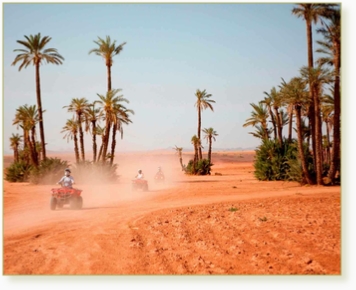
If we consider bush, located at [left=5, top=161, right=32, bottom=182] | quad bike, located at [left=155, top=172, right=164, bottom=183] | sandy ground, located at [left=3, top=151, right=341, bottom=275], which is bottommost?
sandy ground, located at [left=3, top=151, right=341, bottom=275]

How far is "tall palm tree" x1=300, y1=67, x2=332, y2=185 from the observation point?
12.1m

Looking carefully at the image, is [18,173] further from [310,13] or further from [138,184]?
[310,13]

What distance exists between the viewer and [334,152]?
48.0 feet

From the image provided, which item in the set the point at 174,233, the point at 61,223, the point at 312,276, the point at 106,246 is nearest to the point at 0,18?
the point at 61,223

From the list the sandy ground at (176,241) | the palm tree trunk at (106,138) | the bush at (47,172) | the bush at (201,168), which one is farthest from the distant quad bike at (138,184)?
the bush at (201,168)

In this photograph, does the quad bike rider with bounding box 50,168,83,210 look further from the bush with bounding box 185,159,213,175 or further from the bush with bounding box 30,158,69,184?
the bush with bounding box 185,159,213,175

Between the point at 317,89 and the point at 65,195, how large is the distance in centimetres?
1013

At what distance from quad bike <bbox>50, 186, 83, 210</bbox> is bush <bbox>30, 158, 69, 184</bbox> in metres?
8.94

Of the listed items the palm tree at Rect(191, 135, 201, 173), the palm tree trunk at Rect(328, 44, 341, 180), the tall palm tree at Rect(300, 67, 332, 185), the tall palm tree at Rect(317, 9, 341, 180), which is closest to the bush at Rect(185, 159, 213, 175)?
the palm tree at Rect(191, 135, 201, 173)

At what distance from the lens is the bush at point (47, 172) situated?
763 inches

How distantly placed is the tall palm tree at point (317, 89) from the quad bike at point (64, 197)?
8.73 meters

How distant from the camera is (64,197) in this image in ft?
35.7

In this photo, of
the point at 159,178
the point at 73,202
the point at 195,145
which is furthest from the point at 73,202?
the point at 195,145

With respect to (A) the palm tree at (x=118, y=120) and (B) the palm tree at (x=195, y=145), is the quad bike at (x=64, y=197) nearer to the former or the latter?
(A) the palm tree at (x=118, y=120)
